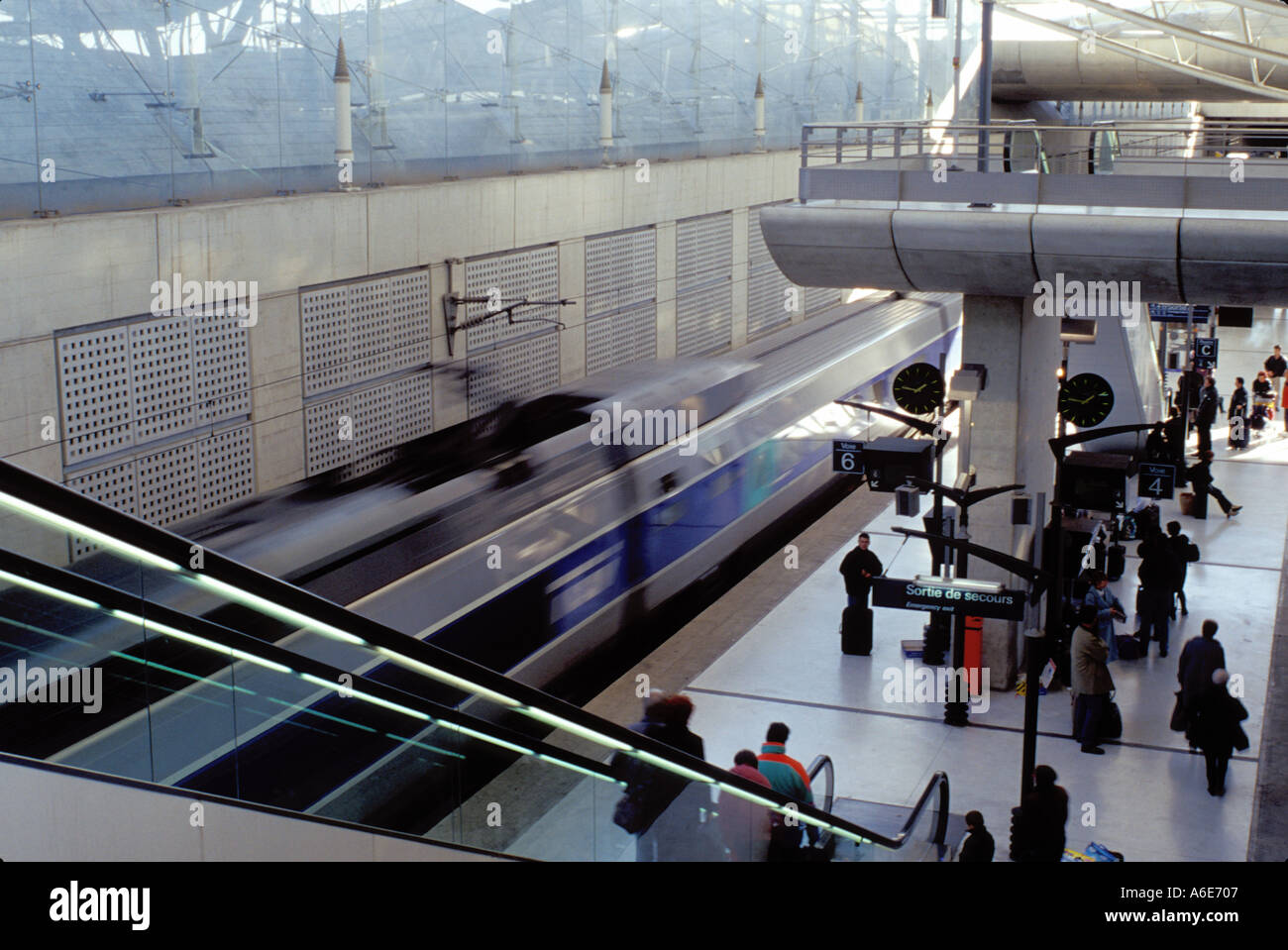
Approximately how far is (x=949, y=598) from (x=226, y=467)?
238 inches

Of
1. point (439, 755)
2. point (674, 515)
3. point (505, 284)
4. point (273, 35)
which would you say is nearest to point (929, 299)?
point (505, 284)

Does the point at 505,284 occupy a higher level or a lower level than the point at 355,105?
lower

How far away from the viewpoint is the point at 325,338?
43.5 ft

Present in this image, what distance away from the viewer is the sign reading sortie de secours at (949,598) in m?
10.2

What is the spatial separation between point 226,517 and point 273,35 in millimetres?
4618

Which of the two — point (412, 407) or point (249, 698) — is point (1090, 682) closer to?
point (412, 407)

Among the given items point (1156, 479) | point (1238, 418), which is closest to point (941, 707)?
point (1156, 479)

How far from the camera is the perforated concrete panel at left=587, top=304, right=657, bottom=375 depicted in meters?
19.3

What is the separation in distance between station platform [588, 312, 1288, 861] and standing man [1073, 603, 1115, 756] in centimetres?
21

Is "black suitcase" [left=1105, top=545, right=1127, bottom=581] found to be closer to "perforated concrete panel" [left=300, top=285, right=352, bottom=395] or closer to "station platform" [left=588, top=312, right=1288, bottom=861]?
"station platform" [left=588, top=312, right=1288, bottom=861]

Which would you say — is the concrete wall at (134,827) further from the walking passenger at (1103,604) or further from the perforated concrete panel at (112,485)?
the walking passenger at (1103,604)

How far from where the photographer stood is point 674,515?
13.9 m

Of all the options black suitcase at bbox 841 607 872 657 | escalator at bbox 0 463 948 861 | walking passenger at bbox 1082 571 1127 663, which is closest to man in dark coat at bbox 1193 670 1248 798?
walking passenger at bbox 1082 571 1127 663

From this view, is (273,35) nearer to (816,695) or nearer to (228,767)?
(816,695)
